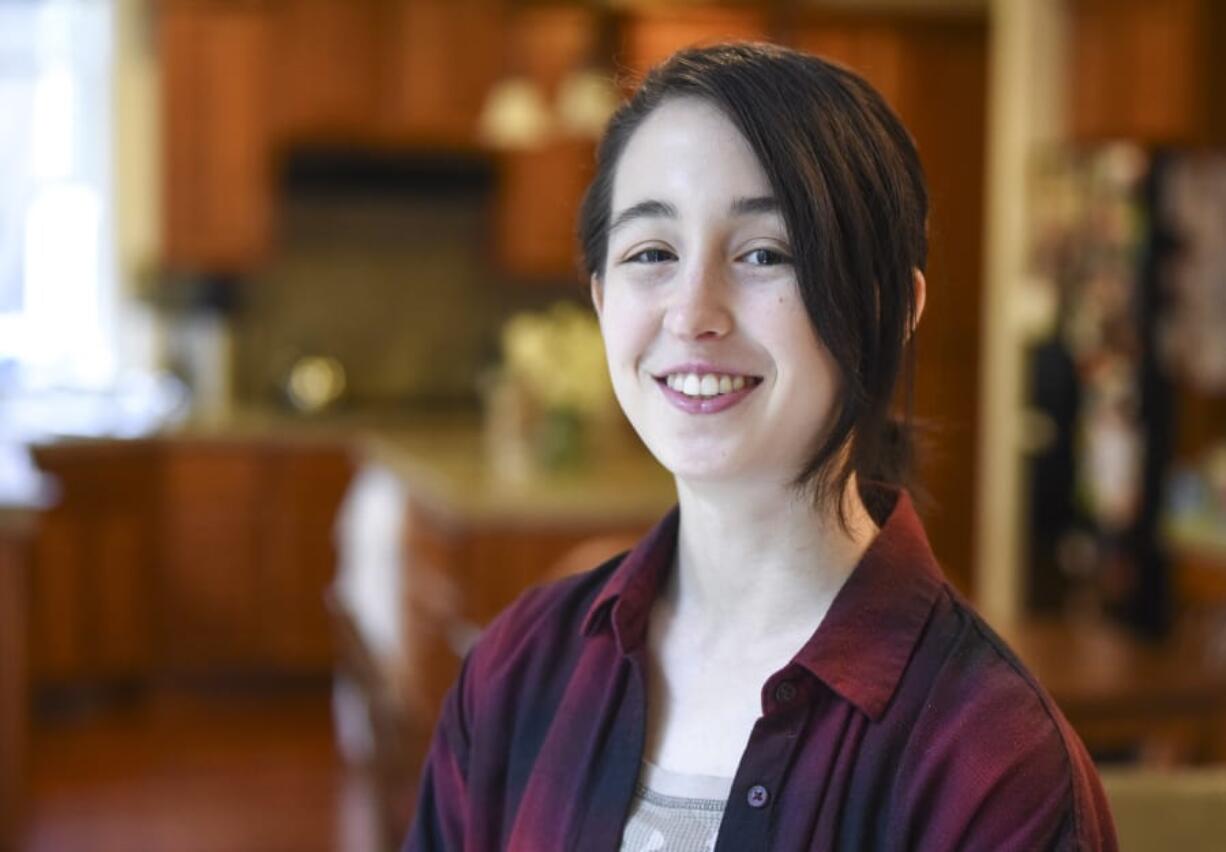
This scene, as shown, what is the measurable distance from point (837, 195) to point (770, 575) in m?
0.29

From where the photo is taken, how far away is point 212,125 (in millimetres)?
6152

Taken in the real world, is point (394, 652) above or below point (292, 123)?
below

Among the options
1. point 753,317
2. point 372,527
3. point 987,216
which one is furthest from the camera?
point 987,216

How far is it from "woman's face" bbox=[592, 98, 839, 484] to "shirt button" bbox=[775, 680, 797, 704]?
0.48ft

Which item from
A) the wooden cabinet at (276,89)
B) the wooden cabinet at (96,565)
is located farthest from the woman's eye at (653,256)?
the wooden cabinet at (276,89)

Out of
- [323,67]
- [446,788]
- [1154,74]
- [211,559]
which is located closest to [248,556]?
[211,559]

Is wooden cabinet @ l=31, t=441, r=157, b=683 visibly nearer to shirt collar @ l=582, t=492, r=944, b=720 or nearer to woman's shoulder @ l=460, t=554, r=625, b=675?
woman's shoulder @ l=460, t=554, r=625, b=675

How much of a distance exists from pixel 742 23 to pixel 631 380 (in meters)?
5.66

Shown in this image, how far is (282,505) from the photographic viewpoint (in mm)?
6023

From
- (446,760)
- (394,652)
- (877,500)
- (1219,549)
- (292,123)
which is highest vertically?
(292,123)

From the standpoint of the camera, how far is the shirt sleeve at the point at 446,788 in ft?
4.49

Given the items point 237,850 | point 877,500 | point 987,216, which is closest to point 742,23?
point 987,216

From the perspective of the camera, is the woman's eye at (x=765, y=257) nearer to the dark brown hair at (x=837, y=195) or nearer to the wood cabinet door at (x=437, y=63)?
the dark brown hair at (x=837, y=195)

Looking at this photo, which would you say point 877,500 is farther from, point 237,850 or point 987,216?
point 987,216
